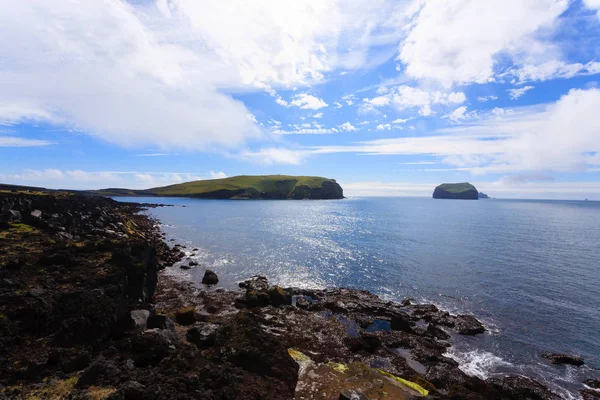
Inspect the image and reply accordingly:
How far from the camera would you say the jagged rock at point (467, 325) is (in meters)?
28.6

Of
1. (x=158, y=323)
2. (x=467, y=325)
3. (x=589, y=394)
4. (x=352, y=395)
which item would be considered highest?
(x=158, y=323)

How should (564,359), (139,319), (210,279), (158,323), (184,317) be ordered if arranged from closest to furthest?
(139,319)
(158,323)
(184,317)
(564,359)
(210,279)

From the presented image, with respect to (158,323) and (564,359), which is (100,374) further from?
(564,359)

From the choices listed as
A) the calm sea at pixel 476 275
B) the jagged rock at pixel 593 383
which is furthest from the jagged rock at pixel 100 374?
Result: the jagged rock at pixel 593 383

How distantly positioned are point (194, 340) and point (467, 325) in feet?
85.0

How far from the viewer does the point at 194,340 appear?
18.4 metres

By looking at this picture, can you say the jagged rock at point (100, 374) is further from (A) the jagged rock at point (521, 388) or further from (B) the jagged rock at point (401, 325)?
(B) the jagged rock at point (401, 325)

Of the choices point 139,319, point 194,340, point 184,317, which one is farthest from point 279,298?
point 139,319

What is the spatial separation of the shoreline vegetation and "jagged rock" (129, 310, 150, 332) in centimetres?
8

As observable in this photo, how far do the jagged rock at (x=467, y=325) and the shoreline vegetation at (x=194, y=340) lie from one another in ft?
0.48

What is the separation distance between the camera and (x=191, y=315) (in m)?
23.8

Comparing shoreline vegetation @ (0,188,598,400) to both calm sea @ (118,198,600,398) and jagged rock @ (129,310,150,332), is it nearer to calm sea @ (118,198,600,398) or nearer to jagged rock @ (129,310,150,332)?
jagged rock @ (129,310,150,332)

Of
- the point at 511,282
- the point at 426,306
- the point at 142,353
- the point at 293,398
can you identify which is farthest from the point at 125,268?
the point at 511,282

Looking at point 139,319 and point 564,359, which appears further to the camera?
point 564,359
